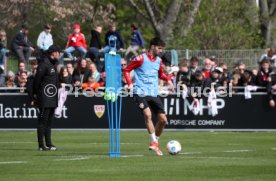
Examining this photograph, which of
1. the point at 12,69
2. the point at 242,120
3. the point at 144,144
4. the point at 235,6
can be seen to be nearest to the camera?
the point at 144,144

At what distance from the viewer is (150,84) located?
1998 centimetres

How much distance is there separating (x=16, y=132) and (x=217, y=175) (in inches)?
624

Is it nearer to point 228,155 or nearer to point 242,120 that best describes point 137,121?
point 242,120

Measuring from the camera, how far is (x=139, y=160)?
1731cm

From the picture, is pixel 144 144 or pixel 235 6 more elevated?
pixel 235 6

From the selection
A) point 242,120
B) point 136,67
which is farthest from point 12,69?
point 136,67

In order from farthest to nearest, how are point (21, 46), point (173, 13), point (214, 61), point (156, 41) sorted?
point (173, 13), point (21, 46), point (214, 61), point (156, 41)

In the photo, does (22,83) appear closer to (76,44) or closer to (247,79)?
(76,44)

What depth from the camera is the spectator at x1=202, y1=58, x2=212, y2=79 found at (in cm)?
2999

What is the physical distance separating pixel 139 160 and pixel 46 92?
14.3ft

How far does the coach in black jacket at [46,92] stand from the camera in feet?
68.7

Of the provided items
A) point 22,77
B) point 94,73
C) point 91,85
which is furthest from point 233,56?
point 22,77

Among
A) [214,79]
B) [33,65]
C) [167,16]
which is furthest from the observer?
[167,16]

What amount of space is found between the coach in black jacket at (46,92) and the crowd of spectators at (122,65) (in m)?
7.26
